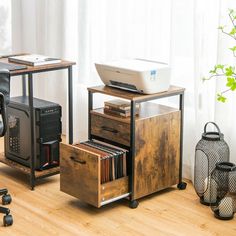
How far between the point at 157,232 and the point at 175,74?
1100mm

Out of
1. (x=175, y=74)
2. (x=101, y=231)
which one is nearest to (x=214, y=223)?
(x=101, y=231)

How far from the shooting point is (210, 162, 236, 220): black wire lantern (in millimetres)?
3195

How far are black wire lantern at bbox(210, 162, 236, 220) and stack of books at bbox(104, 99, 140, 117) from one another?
56 cm

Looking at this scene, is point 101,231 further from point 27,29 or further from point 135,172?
point 27,29

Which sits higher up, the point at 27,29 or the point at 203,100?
the point at 27,29

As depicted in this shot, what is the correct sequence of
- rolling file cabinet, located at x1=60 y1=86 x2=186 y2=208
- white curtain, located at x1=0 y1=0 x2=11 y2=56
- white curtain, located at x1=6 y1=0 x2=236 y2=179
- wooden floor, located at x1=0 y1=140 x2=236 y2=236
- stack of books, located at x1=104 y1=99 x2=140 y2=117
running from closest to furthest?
wooden floor, located at x1=0 y1=140 x2=236 y2=236 < rolling file cabinet, located at x1=60 y1=86 x2=186 y2=208 < stack of books, located at x1=104 y1=99 x2=140 y2=117 < white curtain, located at x1=6 y1=0 x2=236 y2=179 < white curtain, located at x1=0 y1=0 x2=11 y2=56

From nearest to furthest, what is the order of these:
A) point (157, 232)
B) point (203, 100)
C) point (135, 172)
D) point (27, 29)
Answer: point (157, 232)
point (135, 172)
point (203, 100)
point (27, 29)

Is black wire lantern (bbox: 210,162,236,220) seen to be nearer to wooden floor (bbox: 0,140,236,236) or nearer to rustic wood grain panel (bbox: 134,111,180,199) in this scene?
wooden floor (bbox: 0,140,236,236)

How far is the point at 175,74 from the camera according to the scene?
12.3ft

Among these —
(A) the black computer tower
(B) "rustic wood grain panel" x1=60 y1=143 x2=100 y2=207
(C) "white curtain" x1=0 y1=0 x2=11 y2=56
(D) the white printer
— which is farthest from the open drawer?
(C) "white curtain" x1=0 y1=0 x2=11 y2=56

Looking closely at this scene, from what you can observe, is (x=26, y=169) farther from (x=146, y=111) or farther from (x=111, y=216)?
(x=146, y=111)

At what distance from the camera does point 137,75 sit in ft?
10.6

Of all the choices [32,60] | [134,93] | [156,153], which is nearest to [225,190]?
[156,153]

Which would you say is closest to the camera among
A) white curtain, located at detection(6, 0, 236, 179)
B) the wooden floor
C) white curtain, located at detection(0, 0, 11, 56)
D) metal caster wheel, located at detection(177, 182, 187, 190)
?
the wooden floor
